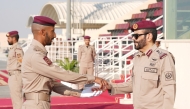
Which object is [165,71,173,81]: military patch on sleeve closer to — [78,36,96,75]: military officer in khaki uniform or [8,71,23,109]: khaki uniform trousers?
[8,71,23,109]: khaki uniform trousers

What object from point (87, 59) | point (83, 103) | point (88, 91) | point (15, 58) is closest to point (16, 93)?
point (15, 58)

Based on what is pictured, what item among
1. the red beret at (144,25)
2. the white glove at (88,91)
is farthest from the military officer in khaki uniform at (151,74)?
the white glove at (88,91)

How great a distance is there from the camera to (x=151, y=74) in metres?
5.34

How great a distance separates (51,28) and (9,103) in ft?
29.3

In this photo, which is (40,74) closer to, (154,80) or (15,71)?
(154,80)

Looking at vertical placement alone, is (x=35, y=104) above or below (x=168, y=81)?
below

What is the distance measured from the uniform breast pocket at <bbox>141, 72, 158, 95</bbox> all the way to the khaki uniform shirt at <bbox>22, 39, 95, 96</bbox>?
0.56 m

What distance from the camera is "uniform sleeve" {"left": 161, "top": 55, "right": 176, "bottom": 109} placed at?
5.16m

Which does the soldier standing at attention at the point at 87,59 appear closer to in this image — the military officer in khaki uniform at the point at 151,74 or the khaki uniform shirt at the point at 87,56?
the khaki uniform shirt at the point at 87,56

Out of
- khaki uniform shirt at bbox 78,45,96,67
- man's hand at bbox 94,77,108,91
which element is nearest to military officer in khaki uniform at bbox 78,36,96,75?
khaki uniform shirt at bbox 78,45,96,67

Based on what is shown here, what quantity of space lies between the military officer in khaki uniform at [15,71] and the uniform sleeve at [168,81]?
4577 mm

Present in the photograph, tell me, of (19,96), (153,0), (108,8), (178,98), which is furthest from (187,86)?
(108,8)

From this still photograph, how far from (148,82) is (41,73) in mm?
1080

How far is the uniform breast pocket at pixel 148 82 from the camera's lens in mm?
5336
